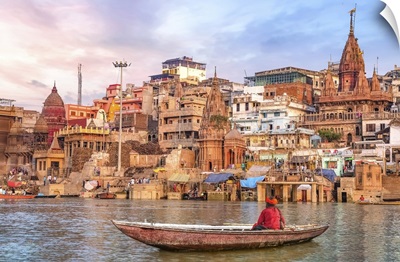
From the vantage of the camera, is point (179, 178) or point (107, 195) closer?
point (107, 195)

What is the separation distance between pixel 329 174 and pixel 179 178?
43.4 ft

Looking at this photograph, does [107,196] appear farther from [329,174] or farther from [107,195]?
[329,174]

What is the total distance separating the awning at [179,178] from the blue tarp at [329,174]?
1213cm

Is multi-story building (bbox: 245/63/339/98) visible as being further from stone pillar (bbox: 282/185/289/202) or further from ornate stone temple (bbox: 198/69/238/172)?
stone pillar (bbox: 282/185/289/202)

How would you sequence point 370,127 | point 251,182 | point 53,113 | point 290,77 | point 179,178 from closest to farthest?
1. point 251,182
2. point 179,178
3. point 370,127
4. point 290,77
5. point 53,113

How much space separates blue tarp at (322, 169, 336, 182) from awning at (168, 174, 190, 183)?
12134 millimetres

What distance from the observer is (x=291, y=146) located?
60.1m

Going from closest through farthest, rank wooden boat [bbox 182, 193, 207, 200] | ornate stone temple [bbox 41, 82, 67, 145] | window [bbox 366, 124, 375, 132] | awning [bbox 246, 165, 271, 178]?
awning [bbox 246, 165, 271, 178] → wooden boat [bbox 182, 193, 207, 200] → window [bbox 366, 124, 375, 132] → ornate stone temple [bbox 41, 82, 67, 145]

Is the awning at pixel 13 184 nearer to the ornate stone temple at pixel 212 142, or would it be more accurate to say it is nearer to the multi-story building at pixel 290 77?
the ornate stone temple at pixel 212 142

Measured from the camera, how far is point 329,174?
50219 mm

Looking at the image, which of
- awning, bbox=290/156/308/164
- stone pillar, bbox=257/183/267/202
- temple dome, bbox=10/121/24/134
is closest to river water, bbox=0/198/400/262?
stone pillar, bbox=257/183/267/202

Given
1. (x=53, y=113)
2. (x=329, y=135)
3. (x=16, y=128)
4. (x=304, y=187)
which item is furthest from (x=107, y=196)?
(x=53, y=113)

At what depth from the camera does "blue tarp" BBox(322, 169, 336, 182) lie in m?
49.9

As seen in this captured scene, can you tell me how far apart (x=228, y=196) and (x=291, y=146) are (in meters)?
11.3
